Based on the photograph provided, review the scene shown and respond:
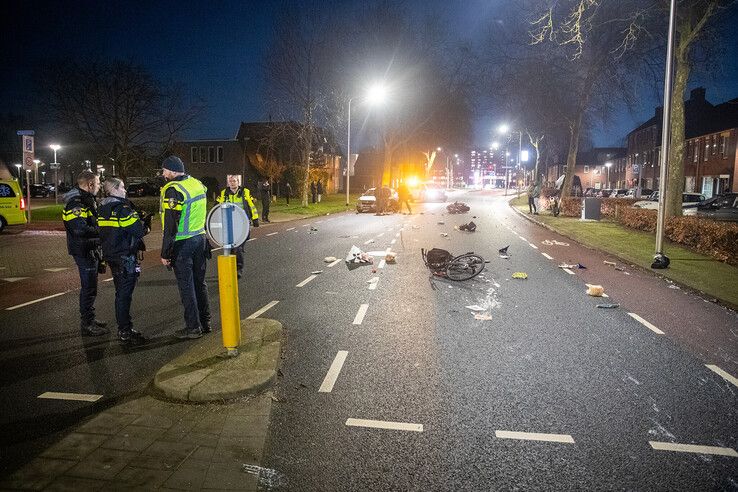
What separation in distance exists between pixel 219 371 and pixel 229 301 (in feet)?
2.24

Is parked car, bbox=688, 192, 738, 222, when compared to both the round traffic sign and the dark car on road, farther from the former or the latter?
the round traffic sign

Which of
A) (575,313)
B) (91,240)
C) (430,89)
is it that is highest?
(430,89)

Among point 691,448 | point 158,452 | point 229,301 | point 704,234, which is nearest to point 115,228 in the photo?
point 229,301

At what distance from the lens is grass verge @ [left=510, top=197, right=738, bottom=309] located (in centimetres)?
948

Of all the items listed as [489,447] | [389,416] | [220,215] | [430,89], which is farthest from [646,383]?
[430,89]

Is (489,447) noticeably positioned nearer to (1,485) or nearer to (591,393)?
(591,393)

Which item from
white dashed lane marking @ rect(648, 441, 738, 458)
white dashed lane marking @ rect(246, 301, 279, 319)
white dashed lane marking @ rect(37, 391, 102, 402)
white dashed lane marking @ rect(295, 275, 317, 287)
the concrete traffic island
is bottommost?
white dashed lane marking @ rect(648, 441, 738, 458)

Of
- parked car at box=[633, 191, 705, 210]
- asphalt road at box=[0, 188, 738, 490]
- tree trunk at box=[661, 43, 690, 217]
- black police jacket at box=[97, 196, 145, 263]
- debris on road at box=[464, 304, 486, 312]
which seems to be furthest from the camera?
parked car at box=[633, 191, 705, 210]

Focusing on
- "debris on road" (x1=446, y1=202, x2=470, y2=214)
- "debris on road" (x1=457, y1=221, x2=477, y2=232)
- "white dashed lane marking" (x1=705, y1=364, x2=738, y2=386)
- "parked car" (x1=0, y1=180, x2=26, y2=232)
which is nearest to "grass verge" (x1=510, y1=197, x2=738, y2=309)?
"white dashed lane marking" (x1=705, y1=364, x2=738, y2=386)

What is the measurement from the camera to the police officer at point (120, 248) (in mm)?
6020

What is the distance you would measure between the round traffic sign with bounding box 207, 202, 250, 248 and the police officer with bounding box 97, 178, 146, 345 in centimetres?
161

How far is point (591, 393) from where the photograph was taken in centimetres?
465

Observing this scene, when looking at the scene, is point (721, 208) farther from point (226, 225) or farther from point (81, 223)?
point (81, 223)

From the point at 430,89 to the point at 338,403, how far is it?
45.8 meters
